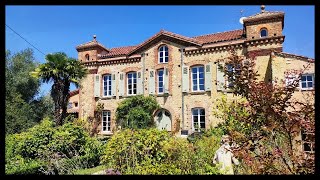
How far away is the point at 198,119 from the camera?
19453 millimetres

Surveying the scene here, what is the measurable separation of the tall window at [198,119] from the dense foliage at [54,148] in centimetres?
872

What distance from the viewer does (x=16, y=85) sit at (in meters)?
22.2

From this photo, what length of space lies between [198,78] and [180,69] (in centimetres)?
158

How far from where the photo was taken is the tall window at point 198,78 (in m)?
19.8

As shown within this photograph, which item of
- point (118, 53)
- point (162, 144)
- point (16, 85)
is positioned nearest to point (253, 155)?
point (162, 144)

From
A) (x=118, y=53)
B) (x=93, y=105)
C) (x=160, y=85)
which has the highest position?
(x=118, y=53)

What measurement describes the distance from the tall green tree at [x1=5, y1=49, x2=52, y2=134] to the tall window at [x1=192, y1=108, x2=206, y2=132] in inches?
486

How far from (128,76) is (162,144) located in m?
14.7

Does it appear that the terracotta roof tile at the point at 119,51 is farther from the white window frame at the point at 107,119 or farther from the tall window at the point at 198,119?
the tall window at the point at 198,119

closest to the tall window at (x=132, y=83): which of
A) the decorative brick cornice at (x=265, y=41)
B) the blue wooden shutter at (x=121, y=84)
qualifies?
the blue wooden shutter at (x=121, y=84)

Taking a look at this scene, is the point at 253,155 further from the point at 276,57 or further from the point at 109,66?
the point at 109,66

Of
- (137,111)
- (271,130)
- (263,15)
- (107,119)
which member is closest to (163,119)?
(137,111)

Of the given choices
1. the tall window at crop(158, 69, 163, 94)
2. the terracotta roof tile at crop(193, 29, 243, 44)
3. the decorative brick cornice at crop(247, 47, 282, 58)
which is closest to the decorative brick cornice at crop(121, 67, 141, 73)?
the tall window at crop(158, 69, 163, 94)

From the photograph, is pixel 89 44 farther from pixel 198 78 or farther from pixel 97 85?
pixel 198 78
